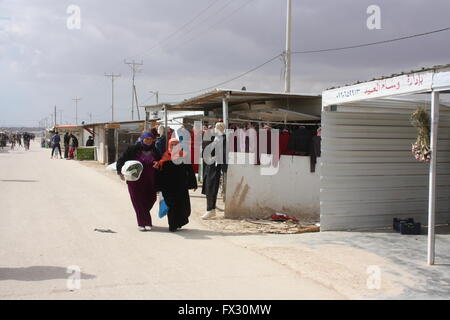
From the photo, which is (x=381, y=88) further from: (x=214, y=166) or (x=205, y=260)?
(x=214, y=166)

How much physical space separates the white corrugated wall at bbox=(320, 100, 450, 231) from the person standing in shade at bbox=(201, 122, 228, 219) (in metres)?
2.10

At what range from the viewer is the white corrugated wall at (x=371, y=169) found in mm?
8930

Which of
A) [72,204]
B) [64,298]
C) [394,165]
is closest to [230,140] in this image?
[394,165]

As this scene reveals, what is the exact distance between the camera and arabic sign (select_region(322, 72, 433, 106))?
21.3 ft

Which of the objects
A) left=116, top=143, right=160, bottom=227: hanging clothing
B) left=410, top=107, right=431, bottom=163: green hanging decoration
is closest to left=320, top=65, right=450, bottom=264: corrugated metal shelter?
left=410, top=107, right=431, bottom=163: green hanging decoration

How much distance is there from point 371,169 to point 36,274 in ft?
20.1

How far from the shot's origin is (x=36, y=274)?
5.70 metres

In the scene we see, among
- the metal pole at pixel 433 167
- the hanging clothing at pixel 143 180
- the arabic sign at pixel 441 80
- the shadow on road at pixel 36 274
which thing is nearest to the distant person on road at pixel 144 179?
the hanging clothing at pixel 143 180

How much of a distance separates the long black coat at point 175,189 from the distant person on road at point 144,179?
0.18 m

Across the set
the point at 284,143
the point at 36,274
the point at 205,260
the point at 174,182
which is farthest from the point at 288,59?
the point at 36,274

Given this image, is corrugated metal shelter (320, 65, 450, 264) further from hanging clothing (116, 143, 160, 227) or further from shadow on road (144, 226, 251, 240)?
hanging clothing (116, 143, 160, 227)

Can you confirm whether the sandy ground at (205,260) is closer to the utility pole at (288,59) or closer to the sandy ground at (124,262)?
the sandy ground at (124,262)
